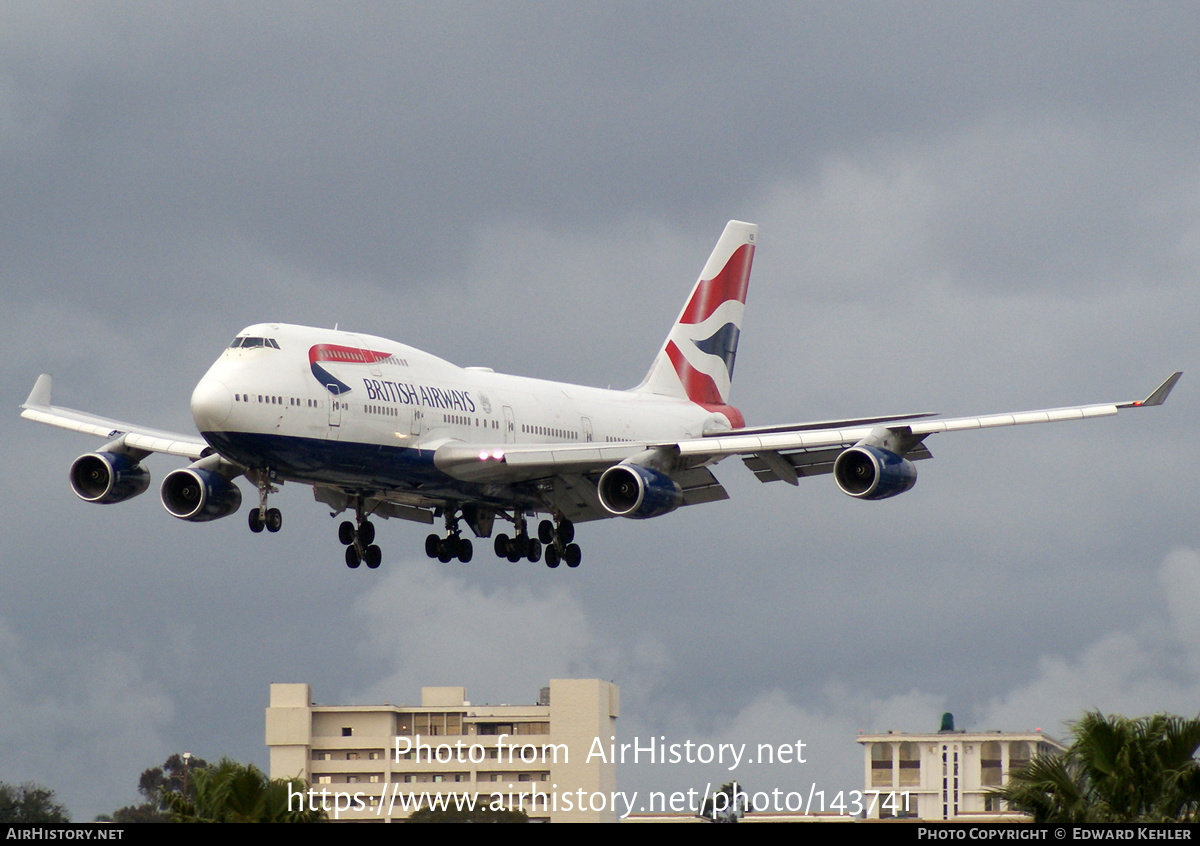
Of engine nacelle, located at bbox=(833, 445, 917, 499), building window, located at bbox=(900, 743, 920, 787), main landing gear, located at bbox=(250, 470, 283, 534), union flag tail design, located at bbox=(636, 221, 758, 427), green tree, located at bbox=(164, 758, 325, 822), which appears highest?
union flag tail design, located at bbox=(636, 221, 758, 427)

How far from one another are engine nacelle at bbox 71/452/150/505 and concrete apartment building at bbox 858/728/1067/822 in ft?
274

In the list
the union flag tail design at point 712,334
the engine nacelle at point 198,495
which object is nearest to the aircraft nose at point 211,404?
the engine nacelle at point 198,495

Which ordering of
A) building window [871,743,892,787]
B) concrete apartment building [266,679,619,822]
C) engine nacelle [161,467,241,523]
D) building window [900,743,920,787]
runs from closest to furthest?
engine nacelle [161,467,241,523]
concrete apartment building [266,679,619,822]
building window [900,743,920,787]
building window [871,743,892,787]

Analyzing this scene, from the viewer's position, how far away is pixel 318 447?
51219 millimetres

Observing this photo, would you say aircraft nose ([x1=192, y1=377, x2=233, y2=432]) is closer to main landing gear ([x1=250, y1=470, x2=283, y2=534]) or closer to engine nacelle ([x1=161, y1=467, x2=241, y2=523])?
main landing gear ([x1=250, y1=470, x2=283, y2=534])

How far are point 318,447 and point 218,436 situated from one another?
2.95 metres

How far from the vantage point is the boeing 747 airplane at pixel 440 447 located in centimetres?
5078

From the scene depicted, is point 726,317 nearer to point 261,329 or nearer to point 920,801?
point 261,329

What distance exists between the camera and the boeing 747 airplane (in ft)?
167

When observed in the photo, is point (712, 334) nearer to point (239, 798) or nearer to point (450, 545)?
point (450, 545)

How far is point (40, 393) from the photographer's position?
208ft

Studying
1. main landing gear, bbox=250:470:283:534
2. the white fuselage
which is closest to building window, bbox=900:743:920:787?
the white fuselage
